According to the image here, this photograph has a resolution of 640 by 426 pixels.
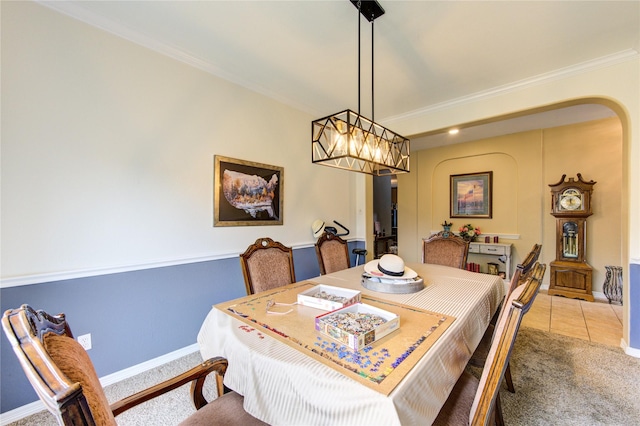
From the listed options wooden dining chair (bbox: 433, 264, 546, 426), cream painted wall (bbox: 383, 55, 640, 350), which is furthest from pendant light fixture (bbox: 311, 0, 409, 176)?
cream painted wall (bbox: 383, 55, 640, 350)

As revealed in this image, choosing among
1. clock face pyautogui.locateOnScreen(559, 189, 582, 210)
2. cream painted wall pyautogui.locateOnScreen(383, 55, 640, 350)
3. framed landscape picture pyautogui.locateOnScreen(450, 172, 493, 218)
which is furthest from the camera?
framed landscape picture pyautogui.locateOnScreen(450, 172, 493, 218)

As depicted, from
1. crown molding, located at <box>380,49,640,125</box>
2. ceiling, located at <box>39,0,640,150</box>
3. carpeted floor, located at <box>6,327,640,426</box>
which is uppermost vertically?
ceiling, located at <box>39,0,640,150</box>

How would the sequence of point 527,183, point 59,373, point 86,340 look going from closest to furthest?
point 59,373, point 86,340, point 527,183

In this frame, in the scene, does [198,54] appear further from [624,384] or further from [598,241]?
[598,241]

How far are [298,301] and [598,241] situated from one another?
485 centimetres

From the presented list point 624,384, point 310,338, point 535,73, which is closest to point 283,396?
point 310,338

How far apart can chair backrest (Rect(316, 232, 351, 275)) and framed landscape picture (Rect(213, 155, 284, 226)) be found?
0.71 meters

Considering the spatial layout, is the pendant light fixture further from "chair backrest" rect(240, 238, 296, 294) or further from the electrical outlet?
the electrical outlet

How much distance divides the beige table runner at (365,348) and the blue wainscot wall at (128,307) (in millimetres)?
1064

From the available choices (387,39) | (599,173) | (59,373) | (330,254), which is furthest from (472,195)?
(59,373)

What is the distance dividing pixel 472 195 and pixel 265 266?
15.0 ft

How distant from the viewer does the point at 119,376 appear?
201 cm

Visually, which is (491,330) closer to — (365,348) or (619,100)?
(365,348)

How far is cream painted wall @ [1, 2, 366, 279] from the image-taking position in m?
1.66
